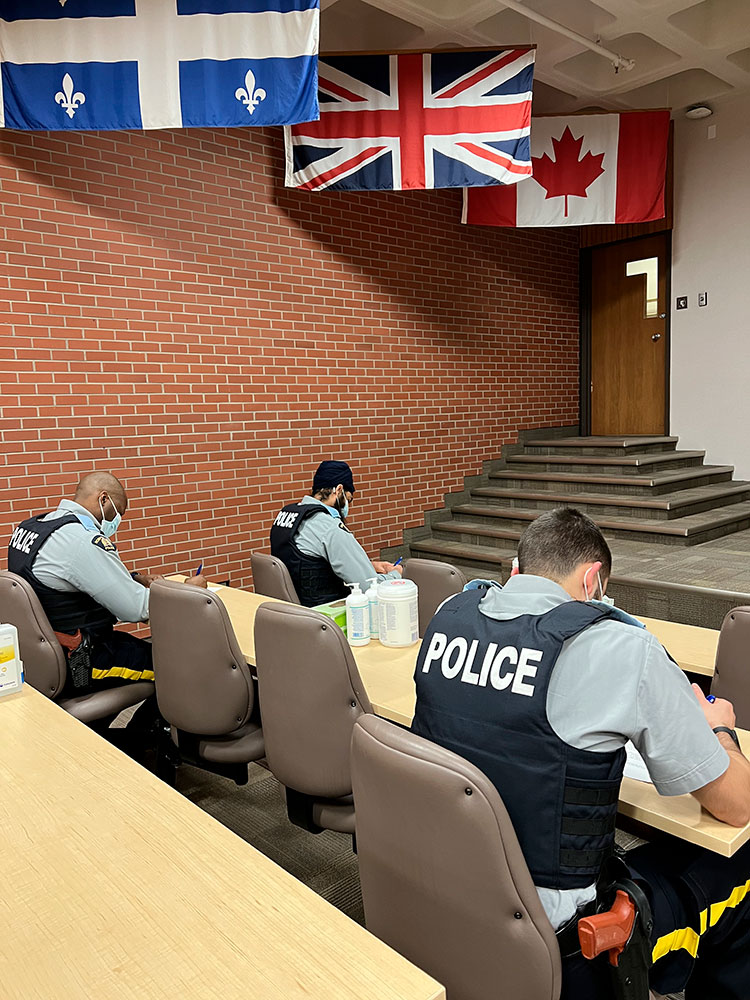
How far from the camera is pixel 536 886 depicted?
4.35 feet

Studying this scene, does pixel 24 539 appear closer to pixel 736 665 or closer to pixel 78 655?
pixel 78 655

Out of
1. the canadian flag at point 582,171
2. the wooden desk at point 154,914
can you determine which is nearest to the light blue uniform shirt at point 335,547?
the wooden desk at point 154,914

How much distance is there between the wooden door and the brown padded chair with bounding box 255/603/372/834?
609 centimetres

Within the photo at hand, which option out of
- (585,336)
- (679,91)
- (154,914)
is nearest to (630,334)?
(585,336)

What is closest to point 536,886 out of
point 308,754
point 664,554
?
point 308,754

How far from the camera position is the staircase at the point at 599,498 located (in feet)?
17.8

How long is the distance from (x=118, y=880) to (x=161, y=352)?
3.89m

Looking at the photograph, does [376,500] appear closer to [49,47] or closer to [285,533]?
[285,533]

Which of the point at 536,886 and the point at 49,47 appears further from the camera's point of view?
the point at 49,47

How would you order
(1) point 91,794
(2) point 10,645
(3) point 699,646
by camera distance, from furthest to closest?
(3) point 699,646 → (2) point 10,645 → (1) point 91,794

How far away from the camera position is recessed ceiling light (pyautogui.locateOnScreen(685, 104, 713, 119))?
20.8 feet

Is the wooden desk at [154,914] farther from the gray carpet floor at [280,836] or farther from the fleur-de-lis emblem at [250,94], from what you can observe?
the fleur-de-lis emblem at [250,94]

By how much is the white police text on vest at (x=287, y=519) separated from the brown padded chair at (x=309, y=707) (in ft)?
4.37

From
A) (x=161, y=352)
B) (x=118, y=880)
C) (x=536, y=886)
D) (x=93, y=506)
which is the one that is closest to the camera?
(x=118, y=880)
